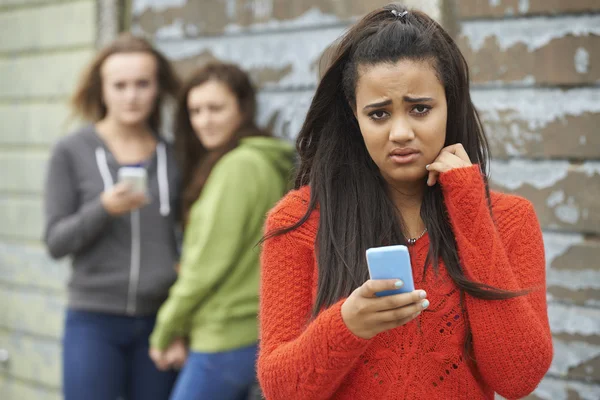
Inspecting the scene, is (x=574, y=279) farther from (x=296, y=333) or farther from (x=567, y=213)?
(x=296, y=333)

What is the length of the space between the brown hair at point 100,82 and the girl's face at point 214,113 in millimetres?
297

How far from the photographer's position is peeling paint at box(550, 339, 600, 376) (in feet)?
10.0

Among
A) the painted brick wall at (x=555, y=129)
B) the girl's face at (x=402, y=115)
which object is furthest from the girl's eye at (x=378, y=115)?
the painted brick wall at (x=555, y=129)

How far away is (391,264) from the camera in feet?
5.43

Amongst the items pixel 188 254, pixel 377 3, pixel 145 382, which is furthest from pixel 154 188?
pixel 377 3

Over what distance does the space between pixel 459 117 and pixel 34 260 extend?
4006 millimetres

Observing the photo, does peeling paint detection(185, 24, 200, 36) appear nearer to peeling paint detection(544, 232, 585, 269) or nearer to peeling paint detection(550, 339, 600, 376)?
peeling paint detection(544, 232, 585, 269)

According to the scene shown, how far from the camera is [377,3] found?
367cm

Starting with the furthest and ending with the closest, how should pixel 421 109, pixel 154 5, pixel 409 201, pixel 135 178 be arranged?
pixel 154 5
pixel 135 178
pixel 409 201
pixel 421 109

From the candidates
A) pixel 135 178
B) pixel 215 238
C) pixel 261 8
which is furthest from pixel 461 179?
pixel 261 8

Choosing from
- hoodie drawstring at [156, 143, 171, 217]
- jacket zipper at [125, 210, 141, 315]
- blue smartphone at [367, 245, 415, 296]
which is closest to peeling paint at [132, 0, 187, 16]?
hoodie drawstring at [156, 143, 171, 217]

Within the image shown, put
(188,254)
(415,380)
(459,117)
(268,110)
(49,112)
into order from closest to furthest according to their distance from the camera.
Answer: (415,380) → (459,117) → (188,254) → (268,110) → (49,112)

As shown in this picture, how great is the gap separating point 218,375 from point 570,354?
133 centimetres

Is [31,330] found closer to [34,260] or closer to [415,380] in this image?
[34,260]
